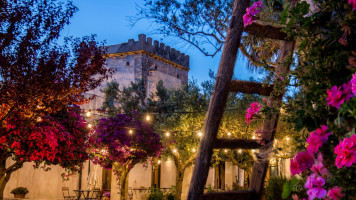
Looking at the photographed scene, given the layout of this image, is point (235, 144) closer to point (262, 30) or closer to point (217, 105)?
point (217, 105)

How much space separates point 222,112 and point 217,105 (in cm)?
6

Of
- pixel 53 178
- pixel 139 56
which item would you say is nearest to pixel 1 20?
pixel 53 178

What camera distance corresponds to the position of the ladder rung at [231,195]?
92.3 inches

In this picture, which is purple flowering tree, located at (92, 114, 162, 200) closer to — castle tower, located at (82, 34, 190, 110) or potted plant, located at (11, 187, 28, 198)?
potted plant, located at (11, 187, 28, 198)

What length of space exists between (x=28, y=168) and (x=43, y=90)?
1161 centimetres

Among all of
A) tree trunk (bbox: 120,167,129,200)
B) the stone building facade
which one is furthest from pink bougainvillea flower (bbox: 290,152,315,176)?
tree trunk (bbox: 120,167,129,200)

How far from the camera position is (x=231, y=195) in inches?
96.0

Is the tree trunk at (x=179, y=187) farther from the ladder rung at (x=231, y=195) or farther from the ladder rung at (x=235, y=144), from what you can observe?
the ladder rung at (x=235, y=144)

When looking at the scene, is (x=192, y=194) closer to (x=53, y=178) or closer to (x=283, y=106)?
(x=283, y=106)

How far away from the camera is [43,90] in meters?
6.89

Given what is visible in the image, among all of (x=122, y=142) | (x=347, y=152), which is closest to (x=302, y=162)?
(x=347, y=152)

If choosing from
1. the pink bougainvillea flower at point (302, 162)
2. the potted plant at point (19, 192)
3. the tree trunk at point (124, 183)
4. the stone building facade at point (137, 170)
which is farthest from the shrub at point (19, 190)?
the pink bougainvillea flower at point (302, 162)

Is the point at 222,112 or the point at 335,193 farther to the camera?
the point at 222,112

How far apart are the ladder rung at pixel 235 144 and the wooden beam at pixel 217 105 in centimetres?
7
